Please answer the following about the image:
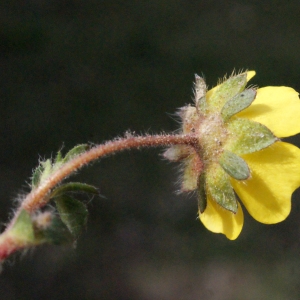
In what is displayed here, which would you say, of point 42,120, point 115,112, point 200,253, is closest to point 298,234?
point 200,253

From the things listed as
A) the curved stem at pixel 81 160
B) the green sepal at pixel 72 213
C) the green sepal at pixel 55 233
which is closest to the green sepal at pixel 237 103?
the curved stem at pixel 81 160

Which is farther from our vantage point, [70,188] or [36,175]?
[36,175]

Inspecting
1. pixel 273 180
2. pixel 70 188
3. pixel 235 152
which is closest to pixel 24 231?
pixel 70 188

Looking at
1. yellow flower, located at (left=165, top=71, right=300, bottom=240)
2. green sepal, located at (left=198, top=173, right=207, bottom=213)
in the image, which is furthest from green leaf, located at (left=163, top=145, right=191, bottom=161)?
green sepal, located at (left=198, top=173, right=207, bottom=213)

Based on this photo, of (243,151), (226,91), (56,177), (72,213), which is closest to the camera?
(56,177)

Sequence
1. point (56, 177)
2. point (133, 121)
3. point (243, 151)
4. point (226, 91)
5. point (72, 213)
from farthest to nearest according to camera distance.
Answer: point (133, 121) < point (226, 91) < point (243, 151) < point (72, 213) < point (56, 177)

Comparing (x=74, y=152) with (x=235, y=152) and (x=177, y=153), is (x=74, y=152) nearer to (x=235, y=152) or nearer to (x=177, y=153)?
(x=177, y=153)

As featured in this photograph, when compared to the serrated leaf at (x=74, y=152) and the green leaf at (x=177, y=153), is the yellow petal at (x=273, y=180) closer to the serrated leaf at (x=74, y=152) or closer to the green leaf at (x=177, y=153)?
the green leaf at (x=177, y=153)
